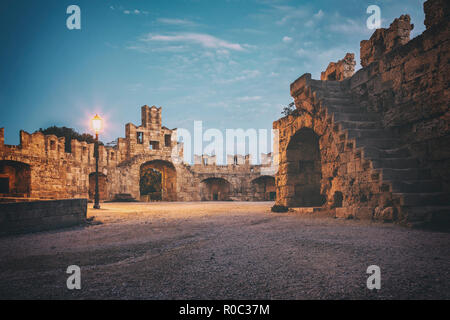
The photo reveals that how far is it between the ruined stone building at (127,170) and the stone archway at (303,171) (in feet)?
41.5

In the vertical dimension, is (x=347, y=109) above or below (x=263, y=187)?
above

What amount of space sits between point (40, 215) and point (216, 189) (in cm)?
2268

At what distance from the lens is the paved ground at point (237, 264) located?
6.26ft

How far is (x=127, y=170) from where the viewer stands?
69.0 feet

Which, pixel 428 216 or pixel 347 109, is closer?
pixel 428 216

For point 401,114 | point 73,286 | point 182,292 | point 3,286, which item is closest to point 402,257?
point 182,292

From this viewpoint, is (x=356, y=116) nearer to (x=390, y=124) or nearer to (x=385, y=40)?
(x=390, y=124)

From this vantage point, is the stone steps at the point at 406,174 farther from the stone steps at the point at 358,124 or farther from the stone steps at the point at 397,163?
the stone steps at the point at 358,124

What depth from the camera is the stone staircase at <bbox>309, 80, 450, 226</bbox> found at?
4.10m

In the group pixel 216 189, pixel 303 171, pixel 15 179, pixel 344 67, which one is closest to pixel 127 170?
pixel 15 179

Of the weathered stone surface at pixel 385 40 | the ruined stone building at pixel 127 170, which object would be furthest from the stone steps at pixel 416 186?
the ruined stone building at pixel 127 170

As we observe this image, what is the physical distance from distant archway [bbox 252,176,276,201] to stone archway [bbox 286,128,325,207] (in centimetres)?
1710

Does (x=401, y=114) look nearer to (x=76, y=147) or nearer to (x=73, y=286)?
(x=73, y=286)
